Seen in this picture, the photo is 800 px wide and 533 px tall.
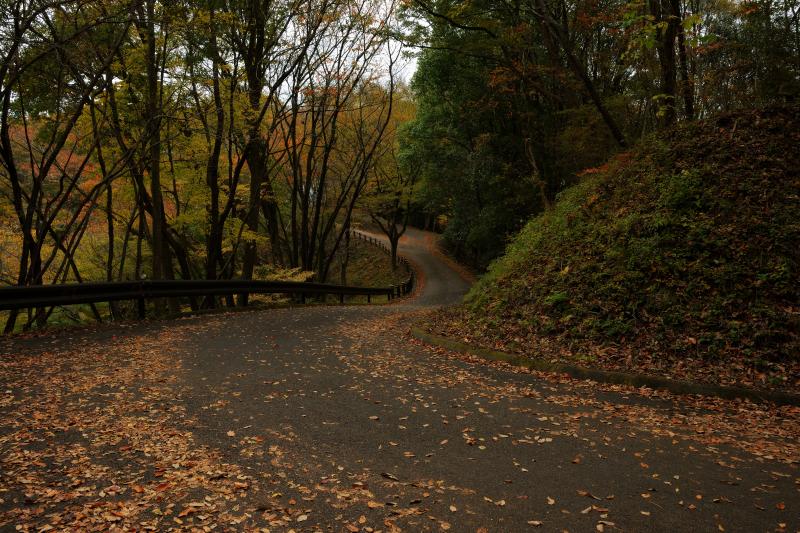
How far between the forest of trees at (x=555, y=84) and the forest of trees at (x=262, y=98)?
107 mm

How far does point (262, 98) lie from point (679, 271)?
14823 millimetres

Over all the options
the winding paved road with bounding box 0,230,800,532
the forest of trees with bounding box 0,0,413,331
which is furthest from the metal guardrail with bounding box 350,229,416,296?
the winding paved road with bounding box 0,230,800,532

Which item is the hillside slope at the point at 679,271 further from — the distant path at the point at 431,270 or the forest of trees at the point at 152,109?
the distant path at the point at 431,270

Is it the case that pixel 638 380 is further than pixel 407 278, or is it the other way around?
pixel 407 278

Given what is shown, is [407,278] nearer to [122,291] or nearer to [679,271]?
[122,291]

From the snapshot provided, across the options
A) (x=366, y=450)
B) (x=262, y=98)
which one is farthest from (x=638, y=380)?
(x=262, y=98)

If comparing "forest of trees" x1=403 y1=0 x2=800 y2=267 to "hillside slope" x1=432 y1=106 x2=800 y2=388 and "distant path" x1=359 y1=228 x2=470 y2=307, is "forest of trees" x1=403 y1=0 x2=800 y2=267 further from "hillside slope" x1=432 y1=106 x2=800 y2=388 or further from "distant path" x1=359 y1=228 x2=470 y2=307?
"distant path" x1=359 y1=228 x2=470 y2=307

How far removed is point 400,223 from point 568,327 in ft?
175

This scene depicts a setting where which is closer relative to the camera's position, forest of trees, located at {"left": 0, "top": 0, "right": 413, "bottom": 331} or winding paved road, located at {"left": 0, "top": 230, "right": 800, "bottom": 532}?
winding paved road, located at {"left": 0, "top": 230, "right": 800, "bottom": 532}

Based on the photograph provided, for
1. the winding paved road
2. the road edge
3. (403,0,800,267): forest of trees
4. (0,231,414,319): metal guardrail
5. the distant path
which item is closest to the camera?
the winding paved road

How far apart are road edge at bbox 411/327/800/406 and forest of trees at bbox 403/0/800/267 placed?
15.4ft

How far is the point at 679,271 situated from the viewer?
798 centimetres

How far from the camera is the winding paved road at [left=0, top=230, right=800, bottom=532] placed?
132 inches

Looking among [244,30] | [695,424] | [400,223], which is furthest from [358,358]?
[400,223]
